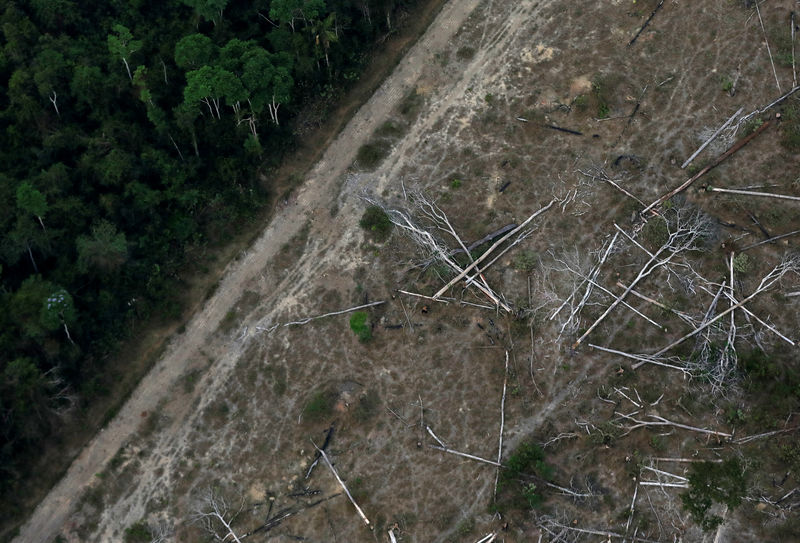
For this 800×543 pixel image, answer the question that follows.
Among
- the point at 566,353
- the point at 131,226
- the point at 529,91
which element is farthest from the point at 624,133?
the point at 131,226

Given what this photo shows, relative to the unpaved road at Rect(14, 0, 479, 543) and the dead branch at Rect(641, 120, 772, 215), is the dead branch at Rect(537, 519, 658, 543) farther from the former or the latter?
the unpaved road at Rect(14, 0, 479, 543)

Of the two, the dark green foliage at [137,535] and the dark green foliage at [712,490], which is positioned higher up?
the dark green foliage at [137,535]

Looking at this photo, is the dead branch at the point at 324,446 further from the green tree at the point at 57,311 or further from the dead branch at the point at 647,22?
the dead branch at the point at 647,22

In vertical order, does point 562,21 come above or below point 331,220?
above

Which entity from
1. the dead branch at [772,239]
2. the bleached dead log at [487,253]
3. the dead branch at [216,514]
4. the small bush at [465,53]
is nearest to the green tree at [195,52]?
the small bush at [465,53]

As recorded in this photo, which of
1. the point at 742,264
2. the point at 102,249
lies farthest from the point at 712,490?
the point at 102,249

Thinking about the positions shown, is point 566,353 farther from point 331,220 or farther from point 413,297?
point 331,220

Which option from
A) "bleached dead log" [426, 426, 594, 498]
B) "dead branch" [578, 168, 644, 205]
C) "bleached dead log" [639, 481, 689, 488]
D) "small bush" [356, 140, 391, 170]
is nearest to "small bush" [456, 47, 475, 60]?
"small bush" [356, 140, 391, 170]
